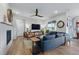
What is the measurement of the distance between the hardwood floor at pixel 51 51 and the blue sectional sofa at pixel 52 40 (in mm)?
97

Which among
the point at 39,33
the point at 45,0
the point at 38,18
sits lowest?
the point at 39,33

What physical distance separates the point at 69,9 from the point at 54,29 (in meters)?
0.56

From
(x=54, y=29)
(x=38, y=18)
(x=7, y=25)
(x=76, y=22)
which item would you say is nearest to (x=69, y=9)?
(x=76, y=22)

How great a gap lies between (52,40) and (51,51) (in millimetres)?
255

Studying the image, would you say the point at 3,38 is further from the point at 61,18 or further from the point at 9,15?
the point at 61,18

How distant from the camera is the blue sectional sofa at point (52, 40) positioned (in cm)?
224

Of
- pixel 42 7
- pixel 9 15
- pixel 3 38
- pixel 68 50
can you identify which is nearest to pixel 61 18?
pixel 42 7

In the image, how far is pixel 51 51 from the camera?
2.23 m

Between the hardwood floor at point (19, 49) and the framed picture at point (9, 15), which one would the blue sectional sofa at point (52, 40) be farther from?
the framed picture at point (9, 15)

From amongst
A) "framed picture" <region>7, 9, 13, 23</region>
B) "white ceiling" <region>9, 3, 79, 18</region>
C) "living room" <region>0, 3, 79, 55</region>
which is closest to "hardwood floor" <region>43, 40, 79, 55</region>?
"living room" <region>0, 3, 79, 55</region>

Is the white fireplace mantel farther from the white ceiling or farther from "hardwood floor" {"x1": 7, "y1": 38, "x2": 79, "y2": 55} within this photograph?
the white ceiling

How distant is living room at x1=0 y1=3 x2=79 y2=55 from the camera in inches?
86.6

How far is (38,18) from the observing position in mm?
2234

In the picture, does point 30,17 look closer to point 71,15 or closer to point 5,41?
point 5,41
